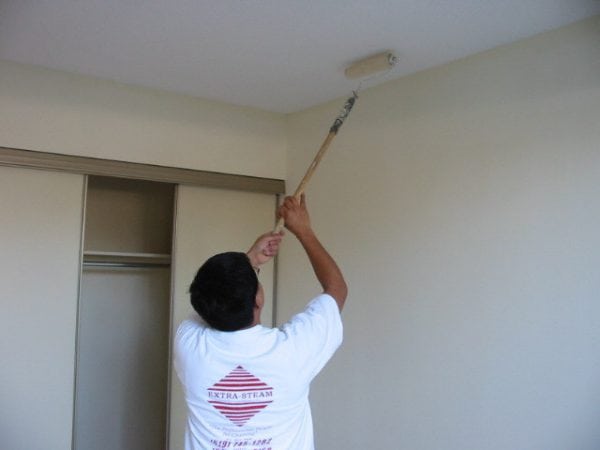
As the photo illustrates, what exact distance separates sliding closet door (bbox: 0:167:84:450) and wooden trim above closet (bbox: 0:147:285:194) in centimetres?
6

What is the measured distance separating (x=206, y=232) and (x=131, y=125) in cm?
79

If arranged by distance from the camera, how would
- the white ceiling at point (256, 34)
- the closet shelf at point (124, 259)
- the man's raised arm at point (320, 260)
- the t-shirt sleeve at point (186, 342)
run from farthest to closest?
the closet shelf at point (124, 259)
the white ceiling at point (256, 34)
the man's raised arm at point (320, 260)
the t-shirt sleeve at point (186, 342)

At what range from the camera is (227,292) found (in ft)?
5.52

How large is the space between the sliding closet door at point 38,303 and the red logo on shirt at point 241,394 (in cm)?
174

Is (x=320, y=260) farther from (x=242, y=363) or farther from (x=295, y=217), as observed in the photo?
(x=242, y=363)

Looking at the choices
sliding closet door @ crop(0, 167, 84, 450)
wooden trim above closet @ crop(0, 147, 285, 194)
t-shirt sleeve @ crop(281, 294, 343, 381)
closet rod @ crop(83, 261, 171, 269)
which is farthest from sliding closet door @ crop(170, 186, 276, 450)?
t-shirt sleeve @ crop(281, 294, 343, 381)

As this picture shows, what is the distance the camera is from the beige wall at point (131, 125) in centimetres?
305

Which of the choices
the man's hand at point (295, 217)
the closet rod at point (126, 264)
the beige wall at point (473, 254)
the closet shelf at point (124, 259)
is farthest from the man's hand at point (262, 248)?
the closet rod at point (126, 264)

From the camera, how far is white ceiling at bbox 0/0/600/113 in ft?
7.47

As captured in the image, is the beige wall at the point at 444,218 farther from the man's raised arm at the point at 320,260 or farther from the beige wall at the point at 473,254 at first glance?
the man's raised arm at the point at 320,260

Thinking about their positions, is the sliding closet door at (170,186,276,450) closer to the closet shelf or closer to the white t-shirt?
the closet shelf

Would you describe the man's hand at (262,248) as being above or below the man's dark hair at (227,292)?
above

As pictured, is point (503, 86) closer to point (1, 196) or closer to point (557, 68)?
point (557, 68)

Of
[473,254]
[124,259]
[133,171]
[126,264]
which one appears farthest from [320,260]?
[126,264]
